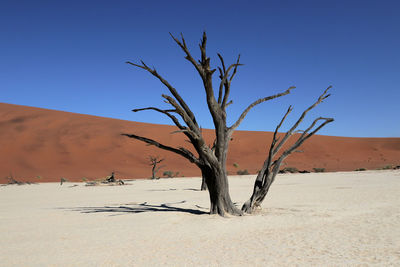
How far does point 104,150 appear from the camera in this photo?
39.9m

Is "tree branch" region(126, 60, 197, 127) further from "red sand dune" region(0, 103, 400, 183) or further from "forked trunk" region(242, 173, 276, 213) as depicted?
"red sand dune" region(0, 103, 400, 183)

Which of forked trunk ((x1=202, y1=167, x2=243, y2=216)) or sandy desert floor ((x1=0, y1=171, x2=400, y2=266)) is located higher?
forked trunk ((x1=202, y1=167, x2=243, y2=216))

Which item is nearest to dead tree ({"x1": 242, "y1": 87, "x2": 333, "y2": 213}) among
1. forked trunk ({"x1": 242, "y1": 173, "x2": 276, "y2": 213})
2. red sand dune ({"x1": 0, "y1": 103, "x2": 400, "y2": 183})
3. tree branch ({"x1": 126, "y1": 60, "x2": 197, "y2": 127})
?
forked trunk ({"x1": 242, "y1": 173, "x2": 276, "y2": 213})

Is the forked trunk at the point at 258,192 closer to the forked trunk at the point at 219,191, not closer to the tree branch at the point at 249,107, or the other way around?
the forked trunk at the point at 219,191

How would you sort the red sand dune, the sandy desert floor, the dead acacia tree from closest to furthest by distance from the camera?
the sandy desert floor < the dead acacia tree < the red sand dune

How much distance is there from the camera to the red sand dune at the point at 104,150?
31344mm

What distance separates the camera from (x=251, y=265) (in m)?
3.58

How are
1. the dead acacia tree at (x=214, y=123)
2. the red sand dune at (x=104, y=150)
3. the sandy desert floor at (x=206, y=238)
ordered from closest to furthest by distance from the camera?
1. the sandy desert floor at (x=206, y=238)
2. the dead acacia tree at (x=214, y=123)
3. the red sand dune at (x=104, y=150)

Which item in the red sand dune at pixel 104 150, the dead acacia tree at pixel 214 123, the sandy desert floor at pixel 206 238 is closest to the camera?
the sandy desert floor at pixel 206 238

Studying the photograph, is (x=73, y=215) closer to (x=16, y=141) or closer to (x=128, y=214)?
(x=128, y=214)

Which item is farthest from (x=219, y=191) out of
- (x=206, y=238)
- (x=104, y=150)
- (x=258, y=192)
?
(x=104, y=150)

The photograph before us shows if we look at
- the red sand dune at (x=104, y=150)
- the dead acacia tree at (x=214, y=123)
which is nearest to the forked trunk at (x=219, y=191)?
the dead acacia tree at (x=214, y=123)

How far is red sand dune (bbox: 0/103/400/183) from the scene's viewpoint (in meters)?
31.3

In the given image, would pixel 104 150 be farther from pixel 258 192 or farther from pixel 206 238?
pixel 206 238
